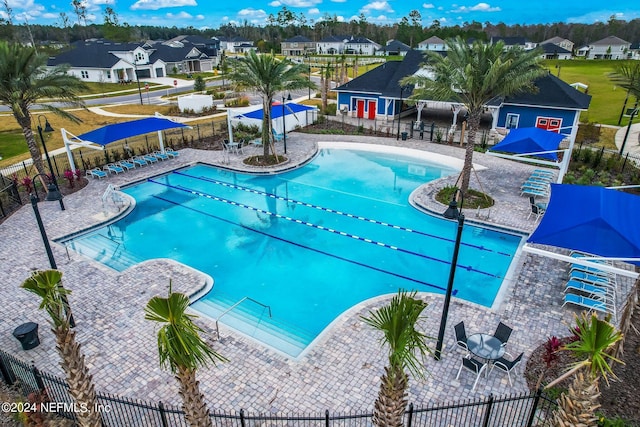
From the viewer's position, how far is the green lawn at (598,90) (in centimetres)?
3806

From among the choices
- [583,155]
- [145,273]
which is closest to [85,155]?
[145,273]

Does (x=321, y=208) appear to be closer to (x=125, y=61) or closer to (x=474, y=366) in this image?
(x=474, y=366)

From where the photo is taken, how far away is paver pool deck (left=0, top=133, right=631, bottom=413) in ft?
29.9

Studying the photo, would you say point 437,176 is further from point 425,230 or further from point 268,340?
point 268,340

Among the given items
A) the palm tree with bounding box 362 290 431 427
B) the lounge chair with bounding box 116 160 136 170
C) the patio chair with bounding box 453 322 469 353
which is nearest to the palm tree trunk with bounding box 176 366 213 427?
the palm tree with bounding box 362 290 431 427

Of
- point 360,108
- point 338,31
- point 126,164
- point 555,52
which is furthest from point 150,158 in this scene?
point 338,31

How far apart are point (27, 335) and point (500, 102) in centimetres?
3150

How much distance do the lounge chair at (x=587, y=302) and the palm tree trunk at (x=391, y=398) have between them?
25.9 ft

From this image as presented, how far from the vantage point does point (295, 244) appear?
667 inches

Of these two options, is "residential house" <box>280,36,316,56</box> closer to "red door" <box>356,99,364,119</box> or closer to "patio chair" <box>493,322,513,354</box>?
"red door" <box>356,99,364,119</box>

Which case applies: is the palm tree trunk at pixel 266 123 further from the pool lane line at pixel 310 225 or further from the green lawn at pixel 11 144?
the green lawn at pixel 11 144

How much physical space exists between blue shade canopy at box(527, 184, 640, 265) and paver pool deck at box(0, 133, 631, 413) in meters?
2.26

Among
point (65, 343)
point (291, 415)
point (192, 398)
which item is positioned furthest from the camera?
point (291, 415)

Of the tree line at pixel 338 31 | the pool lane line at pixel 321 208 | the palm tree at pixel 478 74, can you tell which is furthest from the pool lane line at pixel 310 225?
the tree line at pixel 338 31
